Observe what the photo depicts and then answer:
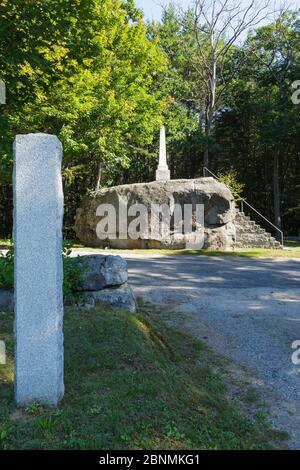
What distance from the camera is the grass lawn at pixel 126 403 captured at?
9.70 ft

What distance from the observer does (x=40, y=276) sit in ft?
10.8

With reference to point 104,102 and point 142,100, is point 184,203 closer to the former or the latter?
point 104,102

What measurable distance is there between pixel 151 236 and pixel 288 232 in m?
15.0

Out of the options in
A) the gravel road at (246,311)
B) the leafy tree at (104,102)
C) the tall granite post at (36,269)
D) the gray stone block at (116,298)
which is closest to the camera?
the tall granite post at (36,269)

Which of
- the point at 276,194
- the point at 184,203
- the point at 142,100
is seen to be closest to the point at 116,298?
the point at 184,203

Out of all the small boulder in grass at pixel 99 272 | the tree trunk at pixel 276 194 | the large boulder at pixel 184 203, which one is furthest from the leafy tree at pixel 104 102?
the tree trunk at pixel 276 194

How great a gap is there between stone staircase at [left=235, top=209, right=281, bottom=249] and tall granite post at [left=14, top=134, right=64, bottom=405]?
15.6m

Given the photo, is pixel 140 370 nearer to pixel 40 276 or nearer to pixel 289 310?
pixel 40 276

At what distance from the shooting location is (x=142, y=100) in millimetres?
20281

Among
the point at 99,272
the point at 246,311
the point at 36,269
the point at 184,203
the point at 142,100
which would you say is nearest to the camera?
the point at 36,269

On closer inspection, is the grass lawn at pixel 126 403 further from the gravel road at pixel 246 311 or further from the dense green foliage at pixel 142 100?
the dense green foliage at pixel 142 100

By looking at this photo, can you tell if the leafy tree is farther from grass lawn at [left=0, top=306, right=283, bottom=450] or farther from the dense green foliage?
grass lawn at [left=0, top=306, right=283, bottom=450]

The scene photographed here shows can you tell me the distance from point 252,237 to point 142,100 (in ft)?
29.0

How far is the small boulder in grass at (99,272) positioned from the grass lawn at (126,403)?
1037mm
